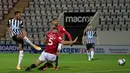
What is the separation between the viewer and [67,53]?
33.8 m

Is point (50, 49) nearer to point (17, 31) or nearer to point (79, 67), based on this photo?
point (17, 31)

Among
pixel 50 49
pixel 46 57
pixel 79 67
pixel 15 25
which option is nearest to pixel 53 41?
pixel 50 49

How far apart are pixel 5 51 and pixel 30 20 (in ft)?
19.1

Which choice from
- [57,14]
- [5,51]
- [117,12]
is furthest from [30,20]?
[117,12]

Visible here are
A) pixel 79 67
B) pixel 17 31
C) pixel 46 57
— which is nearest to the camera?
pixel 46 57

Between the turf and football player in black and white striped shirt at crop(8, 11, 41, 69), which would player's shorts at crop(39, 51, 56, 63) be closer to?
the turf

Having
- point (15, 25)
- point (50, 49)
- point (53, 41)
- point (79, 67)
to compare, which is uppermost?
point (15, 25)

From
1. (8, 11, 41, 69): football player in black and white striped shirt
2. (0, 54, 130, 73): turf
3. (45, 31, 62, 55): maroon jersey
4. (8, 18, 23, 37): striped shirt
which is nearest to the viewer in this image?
(45, 31, 62, 55): maroon jersey

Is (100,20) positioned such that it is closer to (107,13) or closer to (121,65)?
(107,13)

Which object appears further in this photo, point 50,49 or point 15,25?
point 15,25

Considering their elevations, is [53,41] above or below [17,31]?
below

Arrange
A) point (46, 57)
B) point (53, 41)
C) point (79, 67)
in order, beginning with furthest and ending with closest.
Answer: point (79, 67), point (53, 41), point (46, 57)

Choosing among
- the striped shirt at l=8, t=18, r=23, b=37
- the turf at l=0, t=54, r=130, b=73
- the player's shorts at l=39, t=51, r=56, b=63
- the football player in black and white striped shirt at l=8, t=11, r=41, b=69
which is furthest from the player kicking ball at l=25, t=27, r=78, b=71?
the striped shirt at l=8, t=18, r=23, b=37

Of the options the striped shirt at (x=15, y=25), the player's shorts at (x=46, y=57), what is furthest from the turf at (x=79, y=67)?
the striped shirt at (x=15, y=25)
